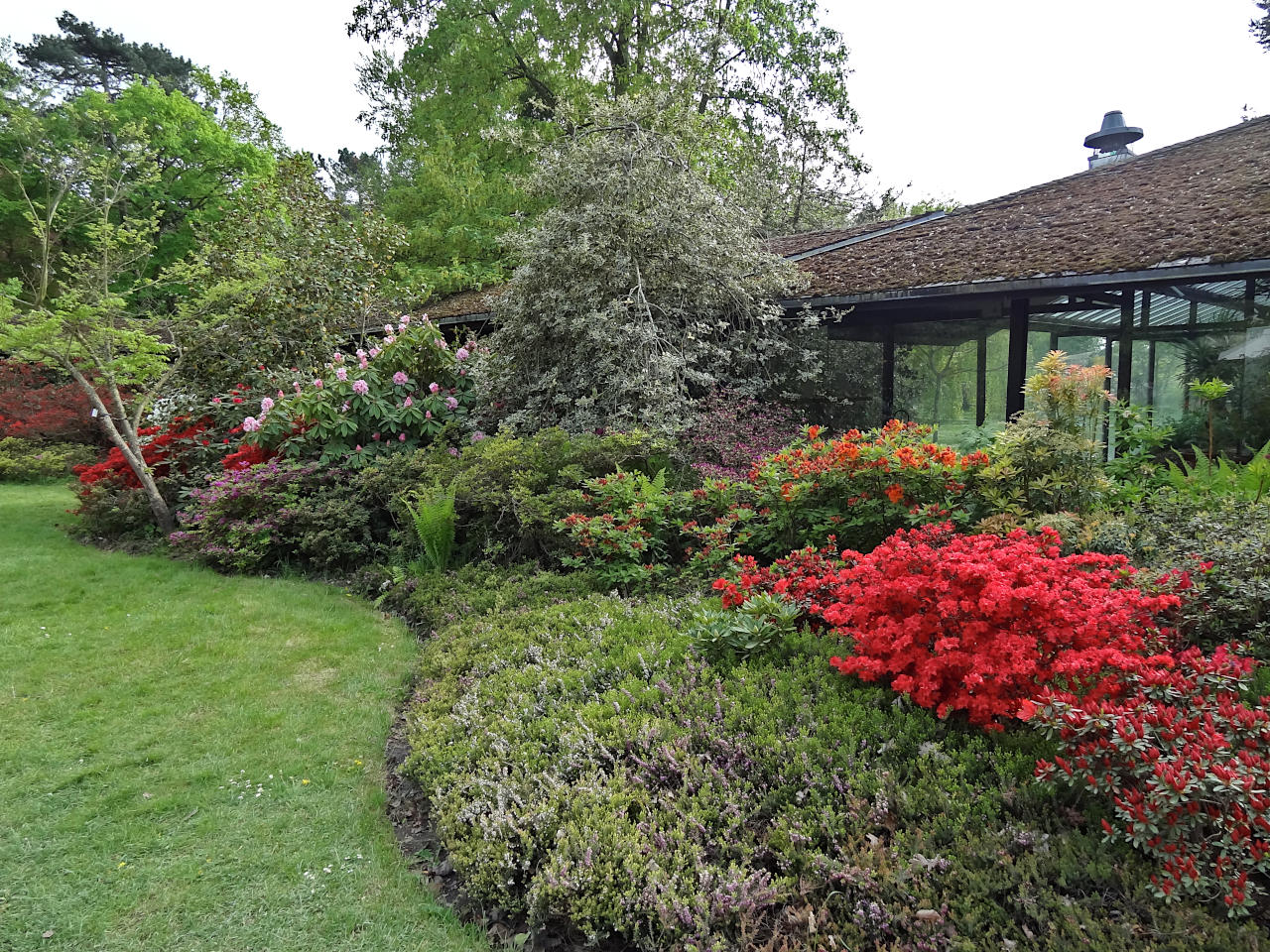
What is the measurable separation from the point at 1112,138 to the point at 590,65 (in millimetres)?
11258

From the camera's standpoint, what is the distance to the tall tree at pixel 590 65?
602 inches

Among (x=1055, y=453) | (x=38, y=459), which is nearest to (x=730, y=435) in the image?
(x=1055, y=453)

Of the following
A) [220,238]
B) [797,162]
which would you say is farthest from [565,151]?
[797,162]

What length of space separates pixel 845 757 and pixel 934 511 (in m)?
2.13

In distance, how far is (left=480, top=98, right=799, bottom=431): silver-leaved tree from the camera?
7.00 m

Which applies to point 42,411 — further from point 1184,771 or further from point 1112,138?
point 1112,138

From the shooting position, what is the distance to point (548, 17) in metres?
15.5

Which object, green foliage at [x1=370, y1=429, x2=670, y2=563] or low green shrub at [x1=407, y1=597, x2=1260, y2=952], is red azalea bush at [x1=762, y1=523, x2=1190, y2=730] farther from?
green foliage at [x1=370, y1=429, x2=670, y2=563]

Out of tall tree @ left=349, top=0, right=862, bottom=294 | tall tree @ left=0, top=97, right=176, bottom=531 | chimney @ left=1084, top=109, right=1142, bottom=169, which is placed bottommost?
tall tree @ left=0, top=97, right=176, bottom=531

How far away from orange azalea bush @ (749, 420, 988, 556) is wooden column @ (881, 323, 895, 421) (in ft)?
12.4

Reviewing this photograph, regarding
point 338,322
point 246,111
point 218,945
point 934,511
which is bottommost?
point 218,945

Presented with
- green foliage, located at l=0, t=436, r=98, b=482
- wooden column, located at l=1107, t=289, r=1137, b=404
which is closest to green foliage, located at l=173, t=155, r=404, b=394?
green foliage, located at l=0, t=436, r=98, b=482

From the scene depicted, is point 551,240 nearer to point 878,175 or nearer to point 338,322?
point 338,322

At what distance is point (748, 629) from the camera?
3.30 m
